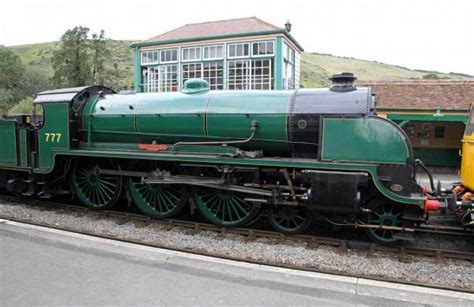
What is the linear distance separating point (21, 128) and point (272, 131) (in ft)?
19.4

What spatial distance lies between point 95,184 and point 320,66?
8923 cm

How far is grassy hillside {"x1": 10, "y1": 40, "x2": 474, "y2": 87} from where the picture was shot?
76.0 meters

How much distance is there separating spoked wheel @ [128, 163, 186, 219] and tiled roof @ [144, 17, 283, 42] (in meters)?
15.9

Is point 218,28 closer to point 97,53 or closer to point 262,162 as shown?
point 262,162

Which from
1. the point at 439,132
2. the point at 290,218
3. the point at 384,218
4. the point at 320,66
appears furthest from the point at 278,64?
the point at 320,66

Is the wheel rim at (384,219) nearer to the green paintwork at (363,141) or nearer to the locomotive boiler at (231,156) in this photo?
the locomotive boiler at (231,156)

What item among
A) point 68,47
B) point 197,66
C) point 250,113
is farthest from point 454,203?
point 68,47

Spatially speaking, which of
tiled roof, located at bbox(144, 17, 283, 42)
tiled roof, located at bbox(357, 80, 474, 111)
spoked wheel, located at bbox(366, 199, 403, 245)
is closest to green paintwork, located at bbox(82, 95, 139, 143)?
spoked wheel, located at bbox(366, 199, 403, 245)

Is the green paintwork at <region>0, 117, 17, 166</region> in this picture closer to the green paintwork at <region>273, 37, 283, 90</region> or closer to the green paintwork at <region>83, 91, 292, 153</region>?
the green paintwork at <region>83, 91, 292, 153</region>

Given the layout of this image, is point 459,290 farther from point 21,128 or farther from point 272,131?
point 21,128

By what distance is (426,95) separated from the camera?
17281 millimetres

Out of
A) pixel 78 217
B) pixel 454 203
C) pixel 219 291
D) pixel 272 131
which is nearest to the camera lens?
pixel 219 291

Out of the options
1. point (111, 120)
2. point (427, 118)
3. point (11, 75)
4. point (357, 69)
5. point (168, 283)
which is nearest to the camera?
point (168, 283)

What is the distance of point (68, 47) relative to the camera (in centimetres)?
3950
